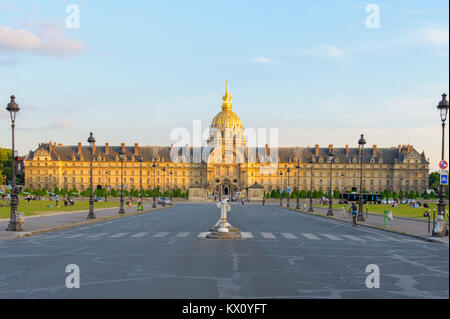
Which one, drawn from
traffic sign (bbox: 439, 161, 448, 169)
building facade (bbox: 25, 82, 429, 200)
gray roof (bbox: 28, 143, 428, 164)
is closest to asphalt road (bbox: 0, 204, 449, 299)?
traffic sign (bbox: 439, 161, 448, 169)

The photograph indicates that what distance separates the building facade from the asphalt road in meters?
140

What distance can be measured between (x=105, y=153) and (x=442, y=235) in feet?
504

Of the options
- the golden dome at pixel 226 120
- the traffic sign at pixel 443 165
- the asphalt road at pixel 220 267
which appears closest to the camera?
the asphalt road at pixel 220 267

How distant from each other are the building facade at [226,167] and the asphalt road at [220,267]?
140018 mm

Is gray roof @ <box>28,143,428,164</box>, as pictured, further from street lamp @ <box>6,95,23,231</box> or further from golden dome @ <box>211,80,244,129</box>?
street lamp @ <box>6,95,23,231</box>

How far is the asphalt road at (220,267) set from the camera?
1110 centimetres

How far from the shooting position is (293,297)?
10.5 metres

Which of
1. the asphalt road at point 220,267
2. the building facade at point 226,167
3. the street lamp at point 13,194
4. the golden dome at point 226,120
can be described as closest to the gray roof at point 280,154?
the building facade at point 226,167

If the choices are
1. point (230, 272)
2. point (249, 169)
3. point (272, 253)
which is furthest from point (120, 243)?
point (249, 169)

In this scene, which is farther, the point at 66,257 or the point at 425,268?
the point at 66,257

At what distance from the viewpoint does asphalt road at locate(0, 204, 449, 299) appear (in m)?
11.1

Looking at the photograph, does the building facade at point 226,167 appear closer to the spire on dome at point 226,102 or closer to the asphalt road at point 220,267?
the spire on dome at point 226,102
